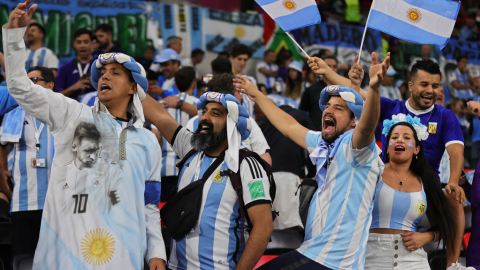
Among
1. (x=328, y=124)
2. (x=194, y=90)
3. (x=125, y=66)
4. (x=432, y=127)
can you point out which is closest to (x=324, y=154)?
(x=328, y=124)

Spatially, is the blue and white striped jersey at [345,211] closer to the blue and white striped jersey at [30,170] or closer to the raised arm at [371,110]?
the raised arm at [371,110]

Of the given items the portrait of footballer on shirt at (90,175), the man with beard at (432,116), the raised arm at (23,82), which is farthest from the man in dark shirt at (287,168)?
the raised arm at (23,82)

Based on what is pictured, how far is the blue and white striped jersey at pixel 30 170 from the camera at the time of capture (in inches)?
188

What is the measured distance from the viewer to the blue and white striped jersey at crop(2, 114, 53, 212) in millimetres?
4770

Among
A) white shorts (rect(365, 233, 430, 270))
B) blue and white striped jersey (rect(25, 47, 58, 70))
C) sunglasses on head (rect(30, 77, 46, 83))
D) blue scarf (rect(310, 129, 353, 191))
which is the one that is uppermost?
blue and white striped jersey (rect(25, 47, 58, 70))

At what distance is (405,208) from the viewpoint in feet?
14.6

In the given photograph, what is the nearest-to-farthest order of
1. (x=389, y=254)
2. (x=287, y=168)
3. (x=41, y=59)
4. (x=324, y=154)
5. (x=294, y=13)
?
(x=324, y=154), (x=389, y=254), (x=294, y=13), (x=287, y=168), (x=41, y=59)

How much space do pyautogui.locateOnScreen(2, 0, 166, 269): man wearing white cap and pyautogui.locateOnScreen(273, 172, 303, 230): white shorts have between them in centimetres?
253

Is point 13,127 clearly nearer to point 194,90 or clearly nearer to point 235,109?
point 235,109

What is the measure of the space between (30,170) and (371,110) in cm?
310

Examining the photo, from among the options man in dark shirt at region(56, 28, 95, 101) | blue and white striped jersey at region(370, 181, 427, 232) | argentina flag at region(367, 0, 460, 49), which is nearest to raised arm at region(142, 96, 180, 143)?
blue and white striped jersey at region(370, 181, 427, 232)

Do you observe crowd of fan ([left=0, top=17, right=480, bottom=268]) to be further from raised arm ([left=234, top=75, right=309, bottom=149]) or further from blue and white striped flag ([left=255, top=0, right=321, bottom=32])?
blue and white striped flag ([left=255, top=0, right=321, bottom=32])

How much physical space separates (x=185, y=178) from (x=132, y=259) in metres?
0.85

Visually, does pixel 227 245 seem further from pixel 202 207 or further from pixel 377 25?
pixel 377 25
